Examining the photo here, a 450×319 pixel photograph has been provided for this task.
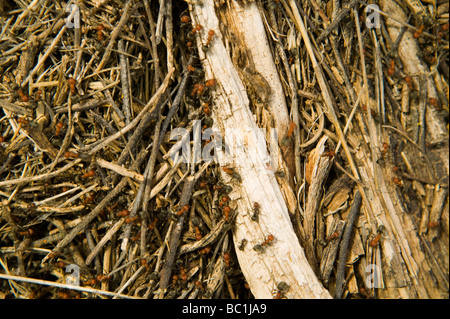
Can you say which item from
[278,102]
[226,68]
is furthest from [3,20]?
[278,102]

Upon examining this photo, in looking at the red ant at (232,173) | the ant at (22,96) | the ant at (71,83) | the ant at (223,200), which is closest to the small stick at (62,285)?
the ant at (223,200)

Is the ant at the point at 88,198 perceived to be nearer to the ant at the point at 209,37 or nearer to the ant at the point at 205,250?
the ant at the point at 205,250

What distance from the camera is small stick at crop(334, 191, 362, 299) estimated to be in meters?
2.39

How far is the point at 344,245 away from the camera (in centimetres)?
242

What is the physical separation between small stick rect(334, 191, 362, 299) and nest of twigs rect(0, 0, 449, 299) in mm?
57

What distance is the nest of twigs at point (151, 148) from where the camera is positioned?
2.42 metres

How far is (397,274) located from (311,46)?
70.8 inches

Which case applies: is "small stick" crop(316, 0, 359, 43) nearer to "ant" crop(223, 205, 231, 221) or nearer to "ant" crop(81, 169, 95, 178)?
"ant" crop(223, 205, 231, 221)

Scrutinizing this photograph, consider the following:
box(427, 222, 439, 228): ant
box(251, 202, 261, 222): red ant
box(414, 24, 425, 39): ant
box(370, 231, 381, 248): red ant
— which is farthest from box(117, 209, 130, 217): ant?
box(414, 24, 425, 39): ant

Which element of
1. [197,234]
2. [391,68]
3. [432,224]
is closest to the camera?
[432,224]

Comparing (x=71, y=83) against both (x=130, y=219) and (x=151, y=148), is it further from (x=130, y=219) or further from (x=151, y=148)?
(x=130, y=219)

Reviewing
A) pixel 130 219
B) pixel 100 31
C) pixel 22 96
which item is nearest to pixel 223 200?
pixel 130 219

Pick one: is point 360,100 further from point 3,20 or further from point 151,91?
point 3,20

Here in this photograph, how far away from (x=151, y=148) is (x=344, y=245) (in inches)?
65.1
